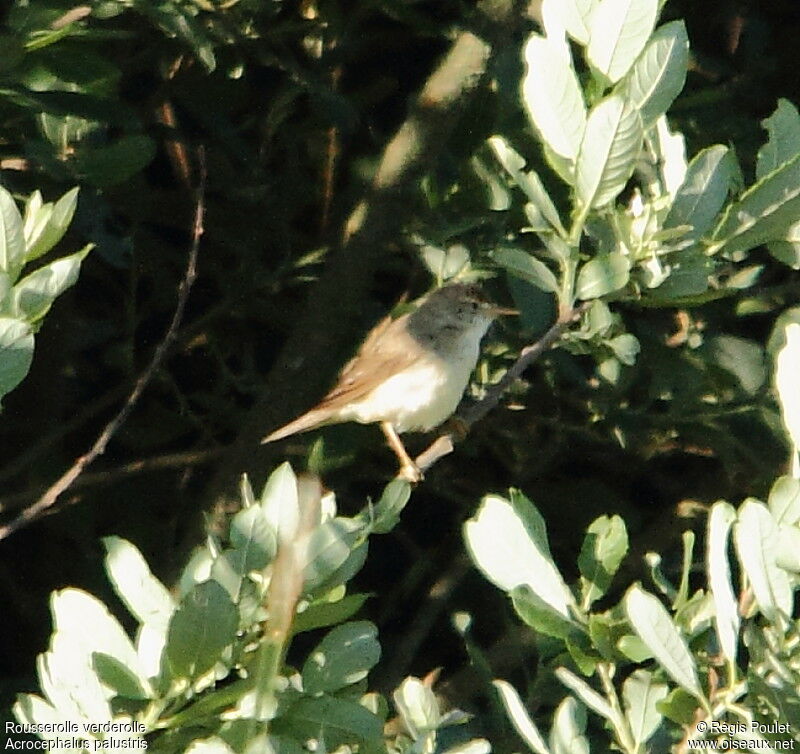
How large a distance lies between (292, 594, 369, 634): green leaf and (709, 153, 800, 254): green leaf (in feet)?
2.68

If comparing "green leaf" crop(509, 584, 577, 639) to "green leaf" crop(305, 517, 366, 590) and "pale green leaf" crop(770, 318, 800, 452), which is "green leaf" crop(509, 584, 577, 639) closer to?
"green leaf" crop(305, 517, 366, 590)

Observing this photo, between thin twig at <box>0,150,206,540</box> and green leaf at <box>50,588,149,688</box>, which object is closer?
green leaf at <box>50,588,149,688</box>

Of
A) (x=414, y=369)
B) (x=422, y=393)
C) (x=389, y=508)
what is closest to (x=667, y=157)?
(x=389, y=508)

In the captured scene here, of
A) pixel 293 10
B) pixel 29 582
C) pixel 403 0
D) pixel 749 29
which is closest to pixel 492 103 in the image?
pixel 403 0

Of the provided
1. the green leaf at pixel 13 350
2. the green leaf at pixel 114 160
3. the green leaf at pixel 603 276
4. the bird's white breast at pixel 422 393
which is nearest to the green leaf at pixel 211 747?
the green leaf at pixel 13 350

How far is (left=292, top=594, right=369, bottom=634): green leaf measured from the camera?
2.00 meters

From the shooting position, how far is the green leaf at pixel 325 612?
6.55 ft

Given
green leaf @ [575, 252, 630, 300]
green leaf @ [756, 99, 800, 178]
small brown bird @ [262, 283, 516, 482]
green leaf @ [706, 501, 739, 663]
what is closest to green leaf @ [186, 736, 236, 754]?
green leaf @ [706, 501, 739, 663]

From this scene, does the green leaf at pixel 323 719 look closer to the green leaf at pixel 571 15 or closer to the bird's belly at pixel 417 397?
the green leaf at pixel 571 15

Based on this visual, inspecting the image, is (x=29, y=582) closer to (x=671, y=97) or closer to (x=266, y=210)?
(x=266, y=210)

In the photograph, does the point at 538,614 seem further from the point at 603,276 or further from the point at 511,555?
the point at 603,276

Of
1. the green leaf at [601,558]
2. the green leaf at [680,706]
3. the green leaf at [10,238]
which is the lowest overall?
the green leaf at [601,558]

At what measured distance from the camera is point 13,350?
1.85 meters

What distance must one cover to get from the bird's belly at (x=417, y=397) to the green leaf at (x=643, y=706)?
66.4 inches
